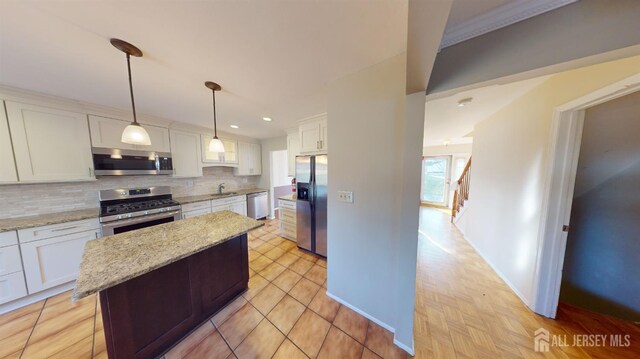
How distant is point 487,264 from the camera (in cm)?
249

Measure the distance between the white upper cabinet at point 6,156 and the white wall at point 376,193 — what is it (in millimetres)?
3417

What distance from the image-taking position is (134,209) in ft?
7.63

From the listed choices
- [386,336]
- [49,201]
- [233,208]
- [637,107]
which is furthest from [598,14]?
[49,201]

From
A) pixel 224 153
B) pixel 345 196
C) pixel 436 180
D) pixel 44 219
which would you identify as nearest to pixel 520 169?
pixel 345 196

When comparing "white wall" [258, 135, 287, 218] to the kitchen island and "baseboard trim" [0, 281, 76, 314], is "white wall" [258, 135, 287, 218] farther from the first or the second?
"baseboard trim" [0, 281, 76, 314]

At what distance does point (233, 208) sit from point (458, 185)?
5352 millimetres

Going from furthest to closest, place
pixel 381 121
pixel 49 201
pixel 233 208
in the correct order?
pixel 233 208 → pixel 49 201 → pixel 381 121

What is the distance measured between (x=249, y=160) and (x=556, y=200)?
186 inches

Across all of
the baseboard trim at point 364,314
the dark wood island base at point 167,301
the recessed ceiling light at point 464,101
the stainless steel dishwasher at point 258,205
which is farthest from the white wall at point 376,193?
the stainless steel dishwasher at point 258,205

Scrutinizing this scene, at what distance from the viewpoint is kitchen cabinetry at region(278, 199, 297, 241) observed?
3.08m

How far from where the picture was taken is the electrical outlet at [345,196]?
1.62m

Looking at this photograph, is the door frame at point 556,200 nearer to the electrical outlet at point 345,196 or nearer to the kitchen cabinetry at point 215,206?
the electrical outlet at point 345,196

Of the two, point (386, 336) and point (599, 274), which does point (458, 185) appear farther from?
point (386, 336)

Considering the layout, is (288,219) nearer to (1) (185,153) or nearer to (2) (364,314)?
(2) (364,314)
